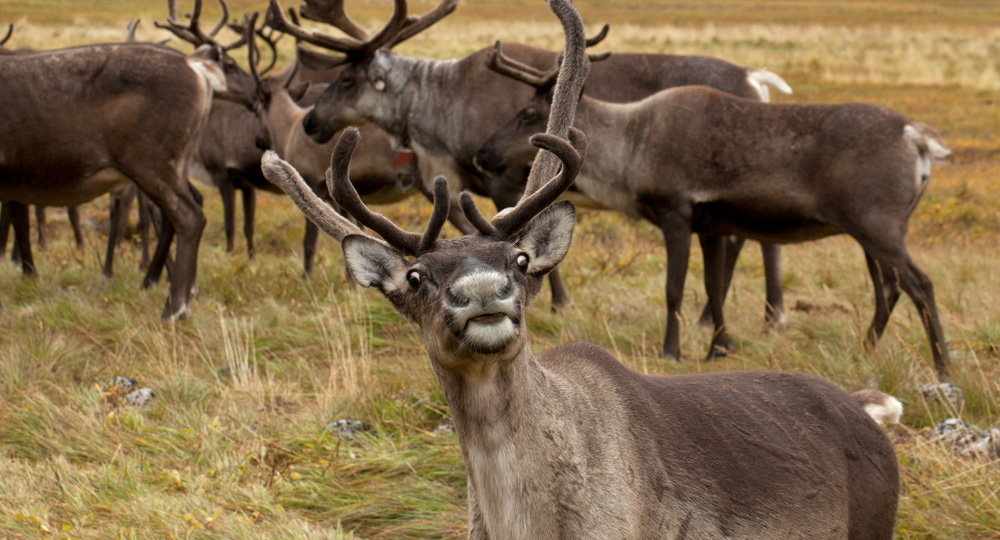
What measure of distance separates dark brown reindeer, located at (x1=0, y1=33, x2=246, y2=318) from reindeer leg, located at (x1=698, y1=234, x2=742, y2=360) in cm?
376

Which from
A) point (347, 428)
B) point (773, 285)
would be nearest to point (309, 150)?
point (773, 285)

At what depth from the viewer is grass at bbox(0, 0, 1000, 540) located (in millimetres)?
4129

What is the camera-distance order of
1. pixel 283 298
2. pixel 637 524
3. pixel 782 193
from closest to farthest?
pixel 637 524, pixel 782 193, pixel 283 298

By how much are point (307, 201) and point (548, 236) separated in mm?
825

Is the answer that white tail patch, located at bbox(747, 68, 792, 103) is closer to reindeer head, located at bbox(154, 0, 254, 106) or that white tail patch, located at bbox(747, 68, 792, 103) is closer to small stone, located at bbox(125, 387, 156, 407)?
reindeer head, located at bbox(154, 0, 254, 106)

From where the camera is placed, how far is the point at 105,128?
7125mm

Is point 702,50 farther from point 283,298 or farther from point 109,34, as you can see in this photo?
point 283,298

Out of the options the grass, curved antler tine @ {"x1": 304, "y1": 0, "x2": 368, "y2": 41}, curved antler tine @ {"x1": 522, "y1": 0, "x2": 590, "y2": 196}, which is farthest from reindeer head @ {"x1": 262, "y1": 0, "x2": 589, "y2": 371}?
curved antler tine @ {"x1": 304, "y1": 0, "x2": 368, "y2": 41}

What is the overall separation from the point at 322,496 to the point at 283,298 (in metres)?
3.74

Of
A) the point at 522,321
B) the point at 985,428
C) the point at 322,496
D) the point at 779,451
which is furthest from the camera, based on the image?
the point at 985,428

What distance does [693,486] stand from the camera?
2.90m

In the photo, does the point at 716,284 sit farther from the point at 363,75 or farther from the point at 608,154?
the point at 363,75

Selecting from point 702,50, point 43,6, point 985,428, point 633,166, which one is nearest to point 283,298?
point 633,166

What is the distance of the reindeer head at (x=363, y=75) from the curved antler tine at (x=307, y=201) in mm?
5129
